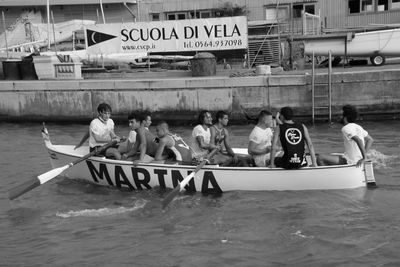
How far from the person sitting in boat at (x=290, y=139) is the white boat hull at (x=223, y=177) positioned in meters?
0.23

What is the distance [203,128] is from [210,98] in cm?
682

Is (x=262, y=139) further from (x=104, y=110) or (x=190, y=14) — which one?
(x=190, y=14)

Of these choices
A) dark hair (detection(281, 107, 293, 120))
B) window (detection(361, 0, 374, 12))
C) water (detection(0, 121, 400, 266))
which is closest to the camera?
water (detection(0, 121, 400, 266))

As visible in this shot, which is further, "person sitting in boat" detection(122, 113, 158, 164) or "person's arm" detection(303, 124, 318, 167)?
"person sitting in boat" detection(122, 113, 158, 164)

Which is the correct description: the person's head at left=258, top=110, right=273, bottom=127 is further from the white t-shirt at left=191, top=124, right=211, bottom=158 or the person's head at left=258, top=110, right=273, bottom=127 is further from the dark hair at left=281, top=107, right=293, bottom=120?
the white t-shirt at left=191, top=124, right=211, bottom=158

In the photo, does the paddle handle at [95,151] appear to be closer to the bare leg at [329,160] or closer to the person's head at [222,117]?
the person's head at [222,117]

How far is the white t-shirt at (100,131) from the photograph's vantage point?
33.3 ft

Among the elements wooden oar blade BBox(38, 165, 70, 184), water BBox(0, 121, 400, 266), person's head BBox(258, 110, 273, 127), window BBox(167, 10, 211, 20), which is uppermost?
window BBox(167, 10, 211, 20)

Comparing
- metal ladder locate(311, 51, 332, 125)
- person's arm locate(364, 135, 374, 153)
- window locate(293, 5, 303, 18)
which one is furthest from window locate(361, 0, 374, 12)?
person's arm locate(364, 135, 374, 153)

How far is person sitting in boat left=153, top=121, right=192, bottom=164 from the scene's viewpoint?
30.8ft

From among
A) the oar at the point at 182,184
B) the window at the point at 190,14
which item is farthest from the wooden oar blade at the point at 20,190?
the window at the point at 190,14

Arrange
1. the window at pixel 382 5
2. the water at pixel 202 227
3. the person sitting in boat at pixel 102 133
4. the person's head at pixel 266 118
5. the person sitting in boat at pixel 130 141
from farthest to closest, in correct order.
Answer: the window at pixel 382 5, the person sitting in boat at pixel 102 133, the person sitting in boat at pixel 130 141, the person's head at pixel 266 118, the water at pixel 202 227

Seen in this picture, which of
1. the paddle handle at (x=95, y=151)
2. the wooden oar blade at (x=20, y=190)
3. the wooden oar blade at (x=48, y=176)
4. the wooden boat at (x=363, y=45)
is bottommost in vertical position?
the wooden oar blade at (x=20, y=190)

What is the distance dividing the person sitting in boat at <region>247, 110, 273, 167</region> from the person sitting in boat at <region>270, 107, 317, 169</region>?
383 mm
